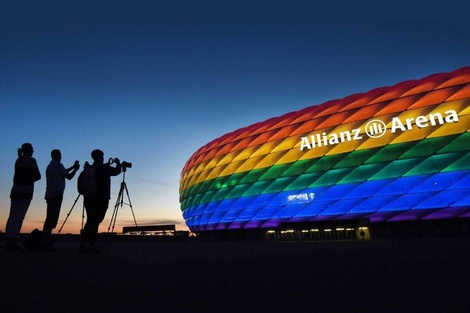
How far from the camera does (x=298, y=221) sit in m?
18.5

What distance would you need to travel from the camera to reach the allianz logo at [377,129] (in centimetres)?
1480

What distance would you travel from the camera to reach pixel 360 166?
54.4 feet

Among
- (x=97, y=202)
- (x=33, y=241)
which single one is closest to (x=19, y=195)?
(x=97, y=202)

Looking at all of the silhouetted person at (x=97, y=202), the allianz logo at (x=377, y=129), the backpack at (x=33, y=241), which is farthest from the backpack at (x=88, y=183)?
the allianz logo at (x=377, y=129)

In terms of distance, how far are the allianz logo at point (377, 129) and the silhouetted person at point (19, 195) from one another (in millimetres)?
15350

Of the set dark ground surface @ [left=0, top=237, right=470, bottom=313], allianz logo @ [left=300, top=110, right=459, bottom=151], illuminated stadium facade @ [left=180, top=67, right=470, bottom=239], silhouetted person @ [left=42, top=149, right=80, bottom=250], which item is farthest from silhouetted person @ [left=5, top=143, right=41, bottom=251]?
allianz logo @ [left=300, top=110, right=459, bottom=151]

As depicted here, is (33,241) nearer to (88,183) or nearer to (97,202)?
(97,202)

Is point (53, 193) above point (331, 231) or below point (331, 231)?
below

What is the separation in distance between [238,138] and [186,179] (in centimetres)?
911

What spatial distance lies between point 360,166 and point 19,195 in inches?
604

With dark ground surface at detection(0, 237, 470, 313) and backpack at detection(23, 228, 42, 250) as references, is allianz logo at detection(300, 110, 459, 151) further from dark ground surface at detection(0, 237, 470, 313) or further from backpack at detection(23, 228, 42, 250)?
backpack at detection(23, 228, 42, 250)

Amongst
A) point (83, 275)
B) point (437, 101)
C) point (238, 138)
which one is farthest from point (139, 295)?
point (238, 138)

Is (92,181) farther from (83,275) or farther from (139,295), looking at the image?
(139,295)

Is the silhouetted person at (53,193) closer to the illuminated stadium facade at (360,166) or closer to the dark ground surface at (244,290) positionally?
the dark ground surface at (244,290)
